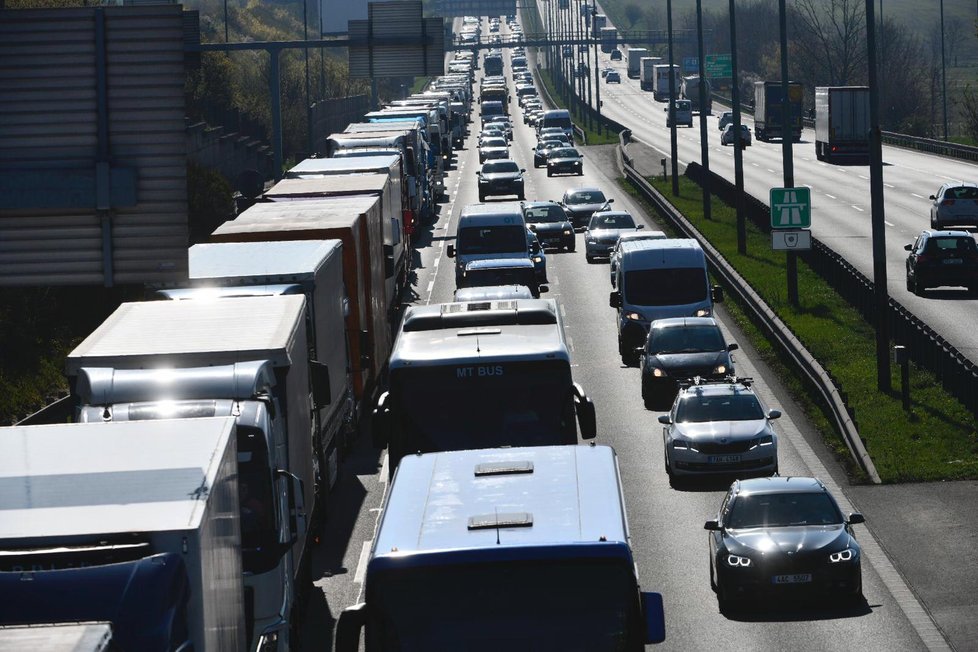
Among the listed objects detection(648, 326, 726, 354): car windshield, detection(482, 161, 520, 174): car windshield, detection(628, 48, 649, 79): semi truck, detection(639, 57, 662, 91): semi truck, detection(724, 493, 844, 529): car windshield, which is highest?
detection(628, 48, 649, 79): semi truck

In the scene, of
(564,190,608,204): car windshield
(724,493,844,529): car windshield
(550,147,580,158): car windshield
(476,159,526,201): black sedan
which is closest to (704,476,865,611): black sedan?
(724,493,844,529): car windshield

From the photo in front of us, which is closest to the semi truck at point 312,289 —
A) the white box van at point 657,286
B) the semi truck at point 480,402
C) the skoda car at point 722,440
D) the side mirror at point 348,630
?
the semi truck at point 480,402

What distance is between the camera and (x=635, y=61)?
194 m

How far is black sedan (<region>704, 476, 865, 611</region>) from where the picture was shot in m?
18.6

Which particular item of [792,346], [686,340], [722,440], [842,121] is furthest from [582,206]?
[722,440]

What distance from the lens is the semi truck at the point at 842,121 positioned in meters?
80.6

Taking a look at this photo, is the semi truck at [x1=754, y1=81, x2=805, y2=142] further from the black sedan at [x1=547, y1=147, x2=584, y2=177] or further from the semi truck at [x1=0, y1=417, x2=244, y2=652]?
the semi truck at [x1=0, y1=417, x2=244, y2=652]

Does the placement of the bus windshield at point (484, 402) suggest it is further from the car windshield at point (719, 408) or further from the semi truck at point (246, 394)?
the car windshield at point (719, 408)

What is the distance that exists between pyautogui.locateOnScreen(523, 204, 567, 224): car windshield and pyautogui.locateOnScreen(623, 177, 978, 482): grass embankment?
342 inches

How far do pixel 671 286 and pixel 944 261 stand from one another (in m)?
9.94

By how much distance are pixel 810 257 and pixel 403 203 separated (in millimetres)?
11305

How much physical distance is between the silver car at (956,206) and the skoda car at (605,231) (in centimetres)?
931

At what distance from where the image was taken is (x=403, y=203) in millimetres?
47438

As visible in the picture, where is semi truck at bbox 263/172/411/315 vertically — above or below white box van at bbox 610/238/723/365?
above
